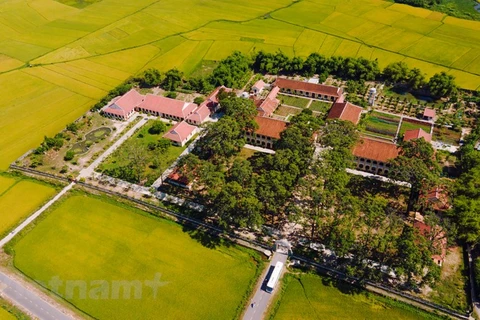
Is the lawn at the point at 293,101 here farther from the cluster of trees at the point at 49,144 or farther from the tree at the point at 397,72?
the cluster of trees at the point at 49,144

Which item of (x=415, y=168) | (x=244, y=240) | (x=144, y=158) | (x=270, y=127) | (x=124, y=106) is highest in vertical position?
(x=415, y=168)

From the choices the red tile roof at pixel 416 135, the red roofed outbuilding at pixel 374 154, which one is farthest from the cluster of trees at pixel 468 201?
the red roofed outbuilding at pixel 374 154

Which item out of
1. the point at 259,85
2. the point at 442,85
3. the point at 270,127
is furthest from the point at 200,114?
the point at 442,85

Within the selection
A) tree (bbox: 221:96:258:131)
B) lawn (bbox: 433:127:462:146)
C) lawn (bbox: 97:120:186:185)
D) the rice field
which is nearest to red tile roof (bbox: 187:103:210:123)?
lawn (bbox: 97:120:186:185)

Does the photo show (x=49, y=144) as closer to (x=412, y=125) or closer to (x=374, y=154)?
(x=374, y=154)

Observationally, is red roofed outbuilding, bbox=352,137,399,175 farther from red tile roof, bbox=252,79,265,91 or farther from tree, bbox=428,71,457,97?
red tile roof, bbox=252,79,265,91
